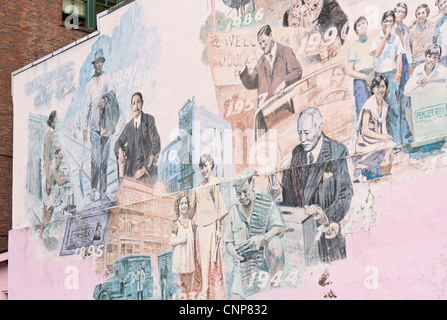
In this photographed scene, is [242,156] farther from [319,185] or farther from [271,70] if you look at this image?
[319,185]

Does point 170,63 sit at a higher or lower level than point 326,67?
higher

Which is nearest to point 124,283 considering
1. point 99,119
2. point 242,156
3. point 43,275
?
point 43,275

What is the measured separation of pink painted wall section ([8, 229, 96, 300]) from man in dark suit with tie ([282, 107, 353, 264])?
5895mm

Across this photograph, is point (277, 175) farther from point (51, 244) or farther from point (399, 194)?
point (51, 244)

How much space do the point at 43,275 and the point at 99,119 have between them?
3.96m

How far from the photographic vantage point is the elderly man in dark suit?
1592 cm

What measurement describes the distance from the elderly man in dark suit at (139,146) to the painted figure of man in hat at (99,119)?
0.51 meters

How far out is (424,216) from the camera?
11.3m

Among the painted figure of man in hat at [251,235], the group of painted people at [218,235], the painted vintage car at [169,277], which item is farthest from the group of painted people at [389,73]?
the painted vintage car at [169,277]

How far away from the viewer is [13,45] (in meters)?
21.5

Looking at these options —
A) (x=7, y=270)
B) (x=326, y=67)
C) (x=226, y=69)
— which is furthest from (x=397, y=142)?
(x=7, y=270)

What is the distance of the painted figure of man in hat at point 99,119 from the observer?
1709 cm

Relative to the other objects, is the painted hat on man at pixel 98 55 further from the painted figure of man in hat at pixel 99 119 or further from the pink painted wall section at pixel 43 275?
→ the pink painted wall section at pixel 43 275
